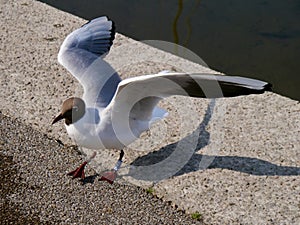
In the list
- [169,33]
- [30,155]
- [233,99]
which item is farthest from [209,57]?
[30,155]

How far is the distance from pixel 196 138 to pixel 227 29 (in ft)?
9.73

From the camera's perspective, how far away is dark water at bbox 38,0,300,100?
6.40m

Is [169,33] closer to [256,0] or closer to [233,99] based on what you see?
[256,0]

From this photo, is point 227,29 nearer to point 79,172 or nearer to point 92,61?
point 92,61

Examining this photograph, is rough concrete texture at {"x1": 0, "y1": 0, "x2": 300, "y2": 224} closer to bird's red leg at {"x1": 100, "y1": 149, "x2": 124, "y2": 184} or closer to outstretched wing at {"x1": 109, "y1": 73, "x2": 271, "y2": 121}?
bird's red leg at {"x1": 100, "y1": 149, "x2": 124, "y2": 184}

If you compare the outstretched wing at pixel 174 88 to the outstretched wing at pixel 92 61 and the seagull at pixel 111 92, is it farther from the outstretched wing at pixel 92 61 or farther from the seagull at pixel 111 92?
the outstretched wing at pixel 92 61

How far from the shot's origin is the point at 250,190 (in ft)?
12.5

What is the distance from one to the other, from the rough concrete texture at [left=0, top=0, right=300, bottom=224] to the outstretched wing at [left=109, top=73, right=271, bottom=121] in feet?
1.56

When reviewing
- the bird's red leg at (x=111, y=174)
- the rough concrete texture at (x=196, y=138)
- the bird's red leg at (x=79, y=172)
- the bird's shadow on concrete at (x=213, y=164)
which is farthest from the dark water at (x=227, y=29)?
the bird's red leg at (x=79, y=172)

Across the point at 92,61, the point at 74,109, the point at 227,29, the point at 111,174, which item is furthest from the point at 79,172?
the point at 227,29

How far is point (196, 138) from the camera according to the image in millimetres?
4312

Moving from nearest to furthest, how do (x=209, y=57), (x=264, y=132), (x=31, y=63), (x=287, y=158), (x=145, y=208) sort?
(x=145, y=208) < (x=287, y=158) < (x=264, y=132) < (x=31, y=63) < (x=209, y=57)

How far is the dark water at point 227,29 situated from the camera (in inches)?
252

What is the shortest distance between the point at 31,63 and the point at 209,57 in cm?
208
